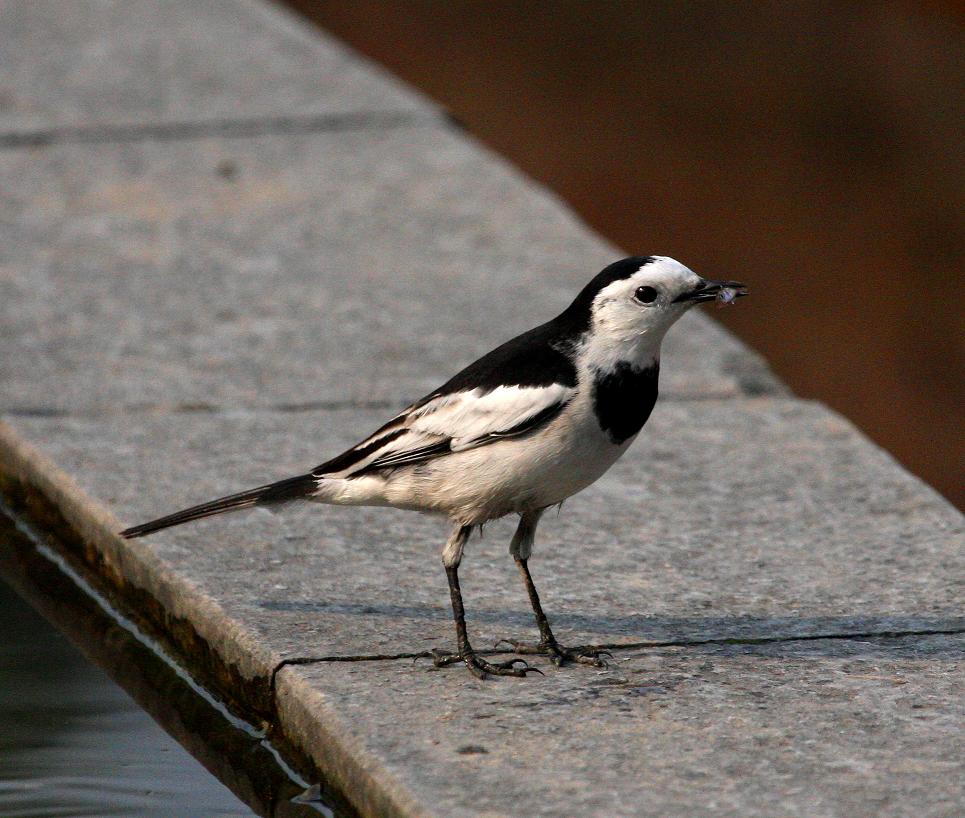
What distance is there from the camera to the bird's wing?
4074 millimetres

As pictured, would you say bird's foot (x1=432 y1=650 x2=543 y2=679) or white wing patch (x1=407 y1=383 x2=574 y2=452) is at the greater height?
white wing patch (x1=407 y1=383 x2=574 y2=452)

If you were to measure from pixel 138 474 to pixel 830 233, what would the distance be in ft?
16.8

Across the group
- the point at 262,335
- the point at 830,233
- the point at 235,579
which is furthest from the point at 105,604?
the point at 830,233

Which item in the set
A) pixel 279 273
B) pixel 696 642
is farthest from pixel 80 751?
→ pixel 279 273

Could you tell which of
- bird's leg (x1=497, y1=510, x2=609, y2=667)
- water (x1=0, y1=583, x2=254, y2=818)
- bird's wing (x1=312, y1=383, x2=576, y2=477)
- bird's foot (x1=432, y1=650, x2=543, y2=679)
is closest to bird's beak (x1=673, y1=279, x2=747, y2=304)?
bird's wing (x1=312, y1=383, x2=576, y2=477)

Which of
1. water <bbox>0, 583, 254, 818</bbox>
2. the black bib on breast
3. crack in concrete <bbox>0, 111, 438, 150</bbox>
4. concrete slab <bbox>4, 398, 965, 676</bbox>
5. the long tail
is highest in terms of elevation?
the black bib on breast

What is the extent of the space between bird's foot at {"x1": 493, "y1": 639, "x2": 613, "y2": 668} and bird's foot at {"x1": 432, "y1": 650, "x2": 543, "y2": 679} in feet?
0.16

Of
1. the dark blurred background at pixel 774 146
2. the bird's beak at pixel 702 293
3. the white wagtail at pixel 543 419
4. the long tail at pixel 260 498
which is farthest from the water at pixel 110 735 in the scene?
the dark blurred background at pixel 774 146

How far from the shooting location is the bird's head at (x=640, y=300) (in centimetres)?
411

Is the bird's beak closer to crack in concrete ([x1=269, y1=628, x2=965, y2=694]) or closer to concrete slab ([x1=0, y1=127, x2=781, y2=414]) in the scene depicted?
crack in concrete ([x1=269, y1=628, x2=965, y2=694])

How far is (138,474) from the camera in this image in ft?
17.6

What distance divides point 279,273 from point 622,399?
136 inches

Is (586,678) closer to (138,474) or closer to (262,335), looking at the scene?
(138,474)

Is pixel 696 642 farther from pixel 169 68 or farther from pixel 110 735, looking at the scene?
pixel 169 68
